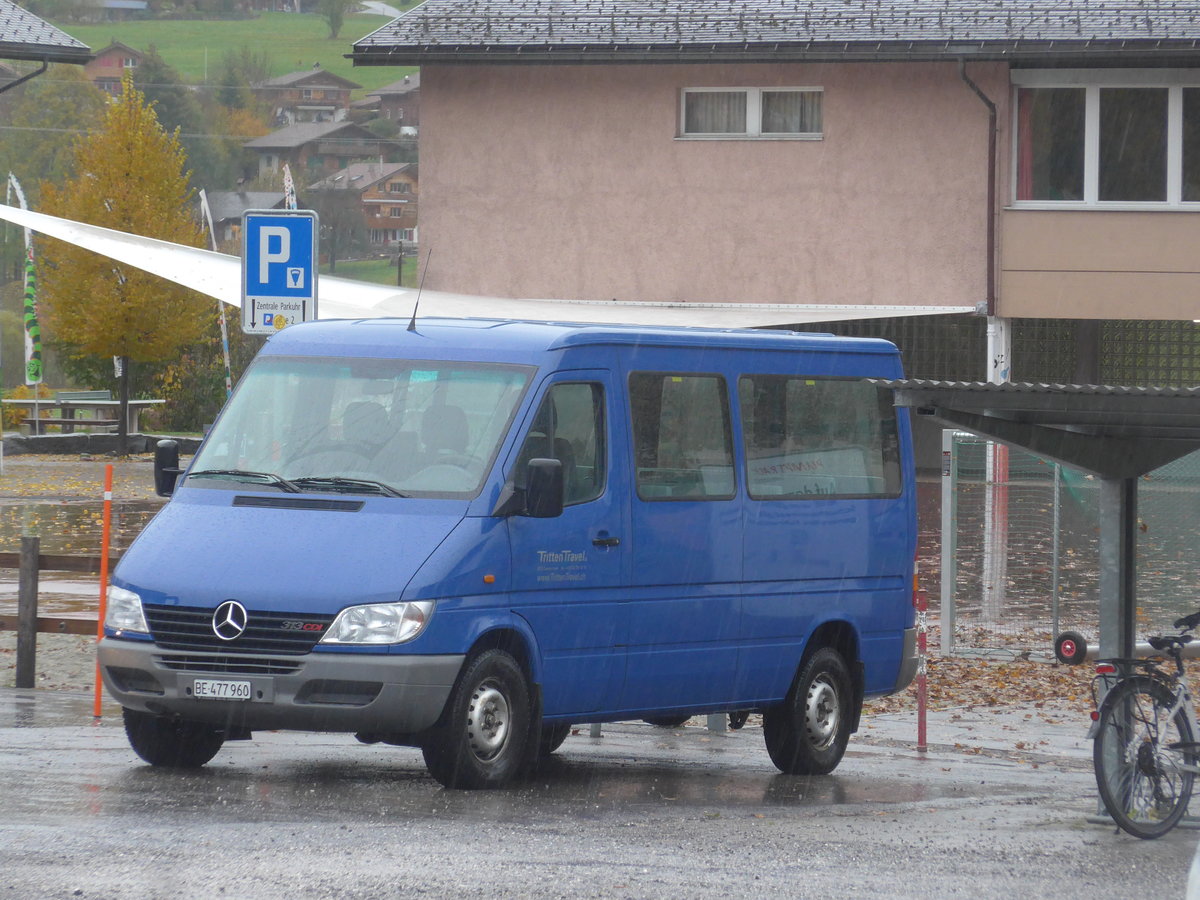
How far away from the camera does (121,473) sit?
123 feet

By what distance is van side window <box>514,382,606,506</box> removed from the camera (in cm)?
1003

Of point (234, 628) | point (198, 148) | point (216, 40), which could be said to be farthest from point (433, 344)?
point (216, 40)

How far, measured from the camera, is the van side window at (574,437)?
10.0 m

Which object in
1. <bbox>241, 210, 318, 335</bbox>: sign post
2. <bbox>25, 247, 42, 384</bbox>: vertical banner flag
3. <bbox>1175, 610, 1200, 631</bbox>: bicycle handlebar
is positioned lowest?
<bbox>1175, 610, 1200, 631</bbox>: bicycle handlebar

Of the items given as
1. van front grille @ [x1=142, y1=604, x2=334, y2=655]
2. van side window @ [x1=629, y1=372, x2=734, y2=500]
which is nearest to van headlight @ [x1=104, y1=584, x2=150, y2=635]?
van front grille @ [x1=142, y1=604, x2=334, y2=655]

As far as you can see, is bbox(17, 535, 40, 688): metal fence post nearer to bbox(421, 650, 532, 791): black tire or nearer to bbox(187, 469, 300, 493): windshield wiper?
bbox(187, 469, 300, 493): windshield wiper

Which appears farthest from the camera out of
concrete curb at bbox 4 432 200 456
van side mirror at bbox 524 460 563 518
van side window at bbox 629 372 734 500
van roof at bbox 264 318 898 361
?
concrete curb at bbox 4 432 200 456

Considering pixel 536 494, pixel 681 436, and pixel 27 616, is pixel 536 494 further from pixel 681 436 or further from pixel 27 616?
pixel 27 616

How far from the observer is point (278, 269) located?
1395 centimetres

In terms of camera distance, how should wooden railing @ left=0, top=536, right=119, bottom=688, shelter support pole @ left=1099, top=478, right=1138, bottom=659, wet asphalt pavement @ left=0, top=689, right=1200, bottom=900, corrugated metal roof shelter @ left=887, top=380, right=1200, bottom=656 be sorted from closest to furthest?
wet asphalt pavement @ left=0, top=689, right=1200, bottom=900
corrugated metal roof shelter @ left=887, top=380, right=1200, bottom=656
shelter support pole @ left=1099, top=478, right=1138, bottom=659
wooden railing @ left=0, top=536, right=119, bottom=688

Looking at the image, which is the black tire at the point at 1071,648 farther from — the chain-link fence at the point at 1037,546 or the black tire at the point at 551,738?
the chain-link fence at the point at 1037,546

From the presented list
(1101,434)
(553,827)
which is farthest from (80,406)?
(553,827)

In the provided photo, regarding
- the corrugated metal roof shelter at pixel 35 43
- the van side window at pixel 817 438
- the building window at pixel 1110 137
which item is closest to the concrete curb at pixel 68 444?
the corrugated metal roof shelter at pixel 35 43

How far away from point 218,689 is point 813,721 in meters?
3.79
